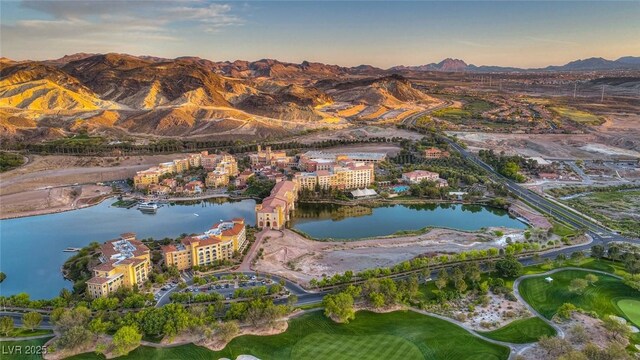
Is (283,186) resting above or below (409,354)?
above

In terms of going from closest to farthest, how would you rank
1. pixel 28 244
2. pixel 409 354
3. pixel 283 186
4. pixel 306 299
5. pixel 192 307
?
pixel 409 354 → pixel 192 307 → pixel 306 299 → pixel 28 244 → pixel 283 186

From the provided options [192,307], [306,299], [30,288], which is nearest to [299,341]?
[306,299]

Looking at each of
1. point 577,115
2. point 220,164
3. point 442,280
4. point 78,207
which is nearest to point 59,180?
point 78,207

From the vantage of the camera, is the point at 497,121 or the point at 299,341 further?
the point at 497,121

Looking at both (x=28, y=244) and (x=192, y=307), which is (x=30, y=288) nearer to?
(x=28, y=244)

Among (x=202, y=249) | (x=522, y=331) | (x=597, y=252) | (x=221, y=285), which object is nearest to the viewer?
(x=522, y=331)

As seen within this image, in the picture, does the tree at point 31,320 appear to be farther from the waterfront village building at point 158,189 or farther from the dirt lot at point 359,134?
the dirt lot at point 359,134

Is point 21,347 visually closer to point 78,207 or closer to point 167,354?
point 167,354
